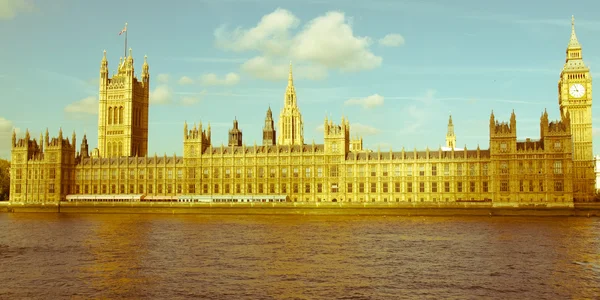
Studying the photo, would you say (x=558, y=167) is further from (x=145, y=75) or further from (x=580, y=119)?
(x=145, y=75)

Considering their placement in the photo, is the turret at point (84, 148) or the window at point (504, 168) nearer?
the window at point (504, 168)

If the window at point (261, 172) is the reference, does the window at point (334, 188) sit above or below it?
below

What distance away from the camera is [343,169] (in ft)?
431

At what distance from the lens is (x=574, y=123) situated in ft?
458

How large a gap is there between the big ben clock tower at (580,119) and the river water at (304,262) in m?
50.0

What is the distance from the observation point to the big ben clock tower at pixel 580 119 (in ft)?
448

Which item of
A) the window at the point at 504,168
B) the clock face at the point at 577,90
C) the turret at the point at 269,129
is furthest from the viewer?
the turret at the point at 269,129

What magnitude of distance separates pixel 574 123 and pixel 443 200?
39712 mm

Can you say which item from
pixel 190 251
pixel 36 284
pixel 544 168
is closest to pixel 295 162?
pixel 544 168

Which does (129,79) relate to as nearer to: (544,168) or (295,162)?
(295,162)

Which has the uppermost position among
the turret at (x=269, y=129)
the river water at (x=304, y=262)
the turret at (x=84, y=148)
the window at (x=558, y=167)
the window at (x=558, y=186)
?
the turret at (x=269, y=129)

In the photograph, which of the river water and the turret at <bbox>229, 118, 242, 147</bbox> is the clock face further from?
the turret at <bbox>229, 118, 242, 147</bbox>

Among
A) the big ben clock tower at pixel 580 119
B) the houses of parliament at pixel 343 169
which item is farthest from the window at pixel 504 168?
the big ben clock tower at pixel 580 119

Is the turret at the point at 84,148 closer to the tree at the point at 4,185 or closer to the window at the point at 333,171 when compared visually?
the tree at the point at 4,185
